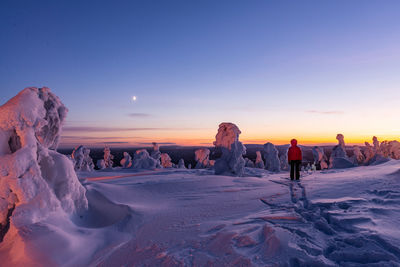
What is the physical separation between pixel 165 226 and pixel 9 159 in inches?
110

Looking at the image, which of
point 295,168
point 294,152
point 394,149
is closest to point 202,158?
point 394,149

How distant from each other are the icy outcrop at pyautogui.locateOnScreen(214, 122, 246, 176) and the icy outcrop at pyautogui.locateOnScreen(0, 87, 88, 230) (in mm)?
12479

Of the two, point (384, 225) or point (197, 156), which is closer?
point (384, 225)

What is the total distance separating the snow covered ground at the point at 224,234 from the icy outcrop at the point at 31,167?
0.89ft

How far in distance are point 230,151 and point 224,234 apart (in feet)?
43.0

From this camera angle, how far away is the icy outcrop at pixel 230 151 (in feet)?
52.9

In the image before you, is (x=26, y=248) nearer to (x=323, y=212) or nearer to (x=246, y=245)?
(x=246, y=245)

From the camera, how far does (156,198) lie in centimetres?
662

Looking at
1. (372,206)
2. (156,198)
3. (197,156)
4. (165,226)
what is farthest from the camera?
(197,156)

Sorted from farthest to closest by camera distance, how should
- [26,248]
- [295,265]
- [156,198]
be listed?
[156,198] < [26,248] < [295,265]

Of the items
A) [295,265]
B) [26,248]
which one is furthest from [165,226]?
[295,265]

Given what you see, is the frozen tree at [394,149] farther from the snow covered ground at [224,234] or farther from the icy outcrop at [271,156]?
the snow covered ground at [224,234]

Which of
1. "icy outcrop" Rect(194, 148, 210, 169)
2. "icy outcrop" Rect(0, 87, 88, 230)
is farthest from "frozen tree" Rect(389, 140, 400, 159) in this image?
"icy outcrop" Rect(0, 87, 88, 230)

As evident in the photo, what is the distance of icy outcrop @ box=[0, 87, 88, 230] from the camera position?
3.37 m
